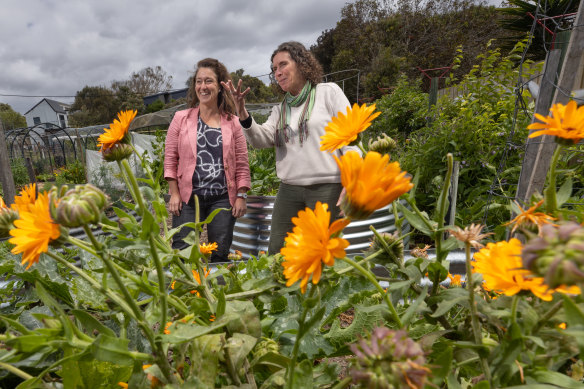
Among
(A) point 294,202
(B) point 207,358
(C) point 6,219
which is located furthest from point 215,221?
(B) point 207,358

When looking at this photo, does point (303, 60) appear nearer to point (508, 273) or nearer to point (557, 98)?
point (557, 98)

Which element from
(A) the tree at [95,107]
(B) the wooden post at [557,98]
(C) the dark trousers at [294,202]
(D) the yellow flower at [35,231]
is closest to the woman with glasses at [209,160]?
(C) the dark trousers at [294,202]

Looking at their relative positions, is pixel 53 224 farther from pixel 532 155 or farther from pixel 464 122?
pixel 464 122

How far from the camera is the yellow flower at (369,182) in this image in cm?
32

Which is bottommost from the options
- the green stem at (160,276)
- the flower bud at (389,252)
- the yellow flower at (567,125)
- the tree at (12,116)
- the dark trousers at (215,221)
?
the tree at (12,116)

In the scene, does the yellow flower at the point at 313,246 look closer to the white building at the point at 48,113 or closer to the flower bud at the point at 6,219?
the flower bud at the point at 6,219

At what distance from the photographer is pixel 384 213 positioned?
2.39 metres

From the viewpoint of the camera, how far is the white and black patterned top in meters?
2.22

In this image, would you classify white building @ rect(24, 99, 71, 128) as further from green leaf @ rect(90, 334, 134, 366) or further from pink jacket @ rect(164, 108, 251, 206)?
green leaf @ rect(90, 334, 134, 366)

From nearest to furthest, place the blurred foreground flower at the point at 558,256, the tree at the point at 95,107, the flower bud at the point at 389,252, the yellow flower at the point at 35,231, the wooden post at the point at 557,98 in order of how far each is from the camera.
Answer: the blurred foreground flower at the point at 558,256 < the yellow flower at the point at 35,231 < the flower bud at the point at 389,252 < the wooden post at the point at 557,98 < the tree at the point at 95,107

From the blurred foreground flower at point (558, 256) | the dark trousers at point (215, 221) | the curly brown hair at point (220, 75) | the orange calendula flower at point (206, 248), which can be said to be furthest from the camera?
the curly brown hair at point (220, 75)

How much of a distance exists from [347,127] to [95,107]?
37.5 m

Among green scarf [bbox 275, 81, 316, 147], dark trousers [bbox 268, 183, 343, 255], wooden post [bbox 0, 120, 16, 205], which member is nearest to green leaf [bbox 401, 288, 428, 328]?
dark trousers [bbox 268, 183, 343, 255]

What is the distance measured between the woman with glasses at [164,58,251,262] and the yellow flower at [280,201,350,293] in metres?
1.91
